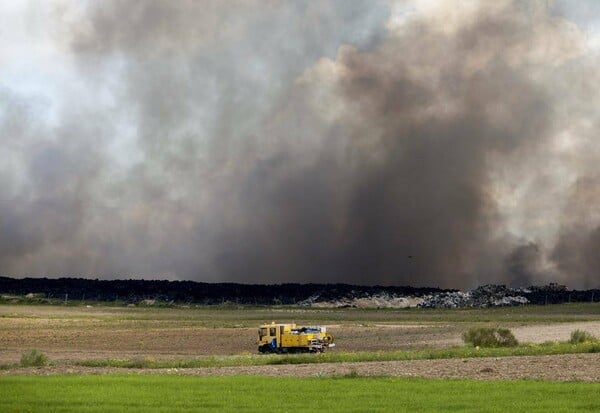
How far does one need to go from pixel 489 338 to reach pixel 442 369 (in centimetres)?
2748

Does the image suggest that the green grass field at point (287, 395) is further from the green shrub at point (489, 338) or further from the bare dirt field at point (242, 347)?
the green shrub at point (489, 338)

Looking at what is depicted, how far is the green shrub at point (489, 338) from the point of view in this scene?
258ft

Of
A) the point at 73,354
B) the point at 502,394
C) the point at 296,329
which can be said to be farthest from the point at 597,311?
the point at 502,394

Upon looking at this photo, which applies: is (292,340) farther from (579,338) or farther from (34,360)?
(34,360)

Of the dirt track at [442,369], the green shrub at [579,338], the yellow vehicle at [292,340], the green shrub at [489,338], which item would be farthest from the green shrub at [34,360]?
the green shrub at [579,338]

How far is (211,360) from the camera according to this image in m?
63.7

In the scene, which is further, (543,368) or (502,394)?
(543,368)

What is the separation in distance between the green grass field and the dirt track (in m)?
3.68

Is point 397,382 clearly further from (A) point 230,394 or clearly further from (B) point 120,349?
(B) point 120,349

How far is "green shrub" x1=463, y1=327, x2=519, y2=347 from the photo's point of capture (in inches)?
3098

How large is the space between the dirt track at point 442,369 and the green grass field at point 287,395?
145 inches

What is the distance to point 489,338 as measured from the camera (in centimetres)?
7931

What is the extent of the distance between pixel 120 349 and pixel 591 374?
4616 centimetres

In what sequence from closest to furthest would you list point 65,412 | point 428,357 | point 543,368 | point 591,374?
point 65,412
point 591,374
point 543,368
point 428,357
